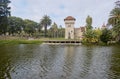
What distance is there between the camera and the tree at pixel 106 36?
77125mm

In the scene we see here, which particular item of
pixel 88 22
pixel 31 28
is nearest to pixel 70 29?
pixel 88 22

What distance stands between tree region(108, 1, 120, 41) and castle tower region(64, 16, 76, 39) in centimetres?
3129

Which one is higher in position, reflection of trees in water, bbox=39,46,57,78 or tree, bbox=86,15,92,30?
tree, bbox=86,15,92,30

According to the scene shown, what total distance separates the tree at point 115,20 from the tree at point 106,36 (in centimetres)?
257

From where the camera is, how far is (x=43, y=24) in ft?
417

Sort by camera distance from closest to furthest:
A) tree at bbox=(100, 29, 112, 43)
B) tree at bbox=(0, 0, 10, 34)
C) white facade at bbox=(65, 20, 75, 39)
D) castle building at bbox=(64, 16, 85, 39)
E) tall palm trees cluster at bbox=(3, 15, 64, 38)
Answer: tree at bbox=(0, 0, 10, 34) < tree at bbox=(100, 29, 112, 43) < white facade at bbox=(65, 20, 75, 39) < castle building at bbox=(64, 16, 85, 39) < tall palm trees cluster at bbox=(3, 15, 64, 38)

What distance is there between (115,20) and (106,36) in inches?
261

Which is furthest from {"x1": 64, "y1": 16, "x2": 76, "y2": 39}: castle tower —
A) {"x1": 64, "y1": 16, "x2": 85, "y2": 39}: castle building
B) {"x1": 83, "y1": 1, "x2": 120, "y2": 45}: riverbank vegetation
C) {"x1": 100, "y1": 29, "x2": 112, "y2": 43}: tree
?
{"x1": 100, "y1": 29, "x2": 112, "y2": 43}: tree

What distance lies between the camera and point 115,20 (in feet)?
249

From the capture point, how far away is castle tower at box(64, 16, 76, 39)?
10632 cm

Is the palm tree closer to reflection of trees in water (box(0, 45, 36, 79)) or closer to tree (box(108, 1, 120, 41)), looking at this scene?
tree (box(108, 1, 120, 41))

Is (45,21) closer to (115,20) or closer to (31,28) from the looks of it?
(31,28)

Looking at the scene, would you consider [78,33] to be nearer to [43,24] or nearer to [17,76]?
[43,24]

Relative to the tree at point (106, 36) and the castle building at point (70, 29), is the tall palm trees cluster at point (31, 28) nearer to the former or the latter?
the castle building at point (70, 29)
